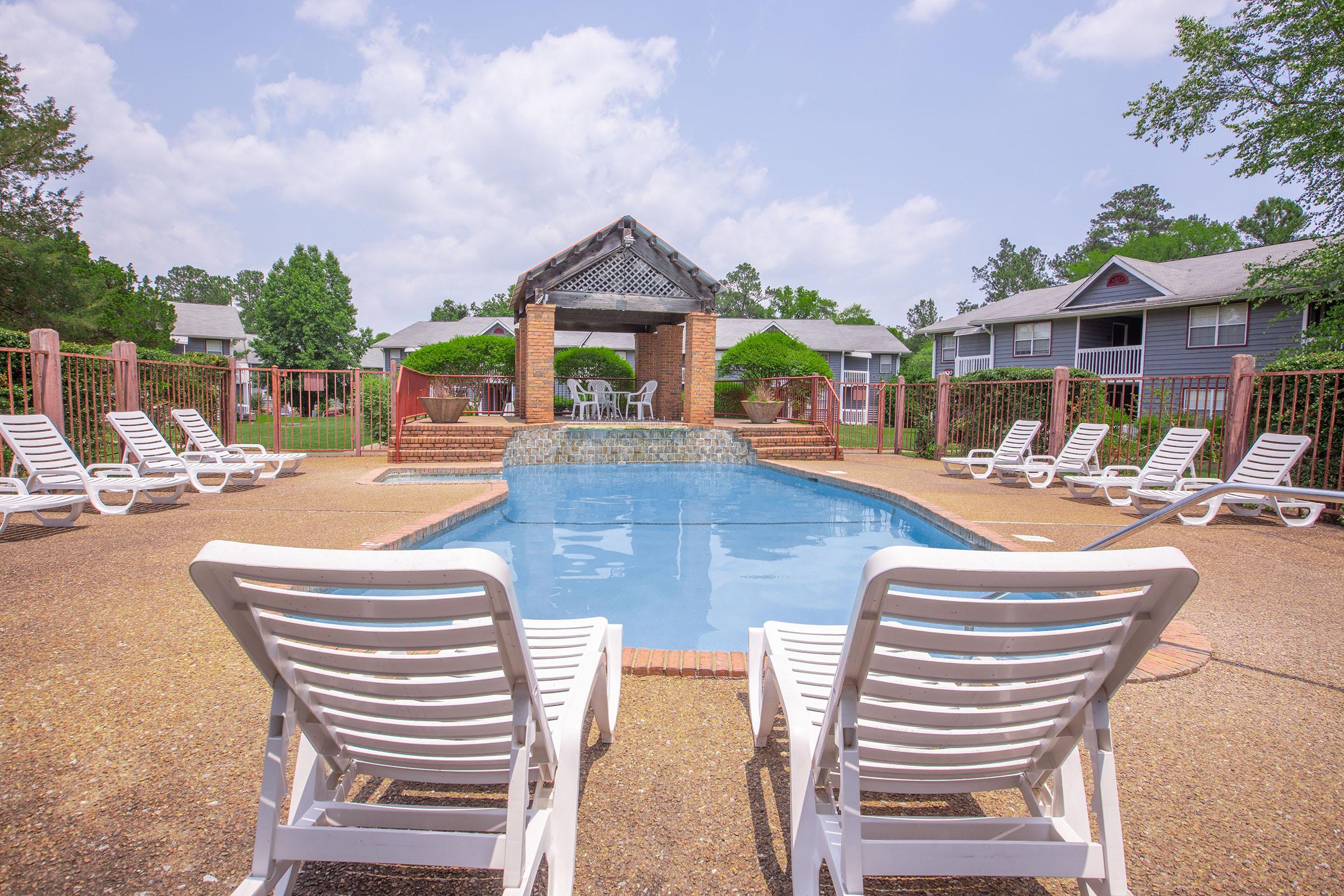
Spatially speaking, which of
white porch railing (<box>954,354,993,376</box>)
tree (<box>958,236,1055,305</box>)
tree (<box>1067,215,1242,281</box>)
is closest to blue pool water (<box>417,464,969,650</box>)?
white porch railing (<box>954,354,993,376</box>)

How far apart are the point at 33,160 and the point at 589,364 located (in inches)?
675

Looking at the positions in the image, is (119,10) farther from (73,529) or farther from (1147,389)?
(1147,389)

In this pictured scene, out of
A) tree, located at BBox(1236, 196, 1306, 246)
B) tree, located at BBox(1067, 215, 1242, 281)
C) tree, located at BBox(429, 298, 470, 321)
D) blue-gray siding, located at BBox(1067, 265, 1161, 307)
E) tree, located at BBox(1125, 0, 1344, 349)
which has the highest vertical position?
tree, located at BBox(1236, 196, 1306, 246)

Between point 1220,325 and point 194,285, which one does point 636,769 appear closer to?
point 1220,325

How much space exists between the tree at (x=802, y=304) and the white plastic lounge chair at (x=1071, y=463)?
40427 mm

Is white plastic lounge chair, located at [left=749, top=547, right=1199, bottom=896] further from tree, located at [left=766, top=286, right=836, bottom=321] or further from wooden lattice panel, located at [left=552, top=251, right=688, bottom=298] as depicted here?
tree, located at [left=766, top=286, right=836, bottom=321]

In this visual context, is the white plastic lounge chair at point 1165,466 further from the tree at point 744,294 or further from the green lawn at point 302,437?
the tree at point 744,294

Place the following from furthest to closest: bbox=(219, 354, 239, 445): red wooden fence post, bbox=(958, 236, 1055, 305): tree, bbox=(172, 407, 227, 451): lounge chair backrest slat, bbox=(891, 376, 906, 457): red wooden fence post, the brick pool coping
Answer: bbox=(958, 236, 1055, 305): tree → bbox=(891, 376, 906, 457): red wooden fence post → bbox=(219, 354, 239, 445): red wooden fence post → bbox=(172, 407, 227, 451): lounge chair backrest slat → the brick pool coping

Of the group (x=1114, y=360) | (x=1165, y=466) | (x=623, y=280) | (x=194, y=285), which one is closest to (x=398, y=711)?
(x=1165, y=466)

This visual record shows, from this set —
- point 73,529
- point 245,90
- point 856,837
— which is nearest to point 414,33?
point 245,90

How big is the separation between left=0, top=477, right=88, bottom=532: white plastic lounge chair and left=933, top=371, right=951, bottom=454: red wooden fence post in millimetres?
13191

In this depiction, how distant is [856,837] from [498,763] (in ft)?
2.69

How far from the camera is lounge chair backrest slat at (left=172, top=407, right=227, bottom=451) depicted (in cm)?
916

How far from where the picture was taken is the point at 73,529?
5.93 m
